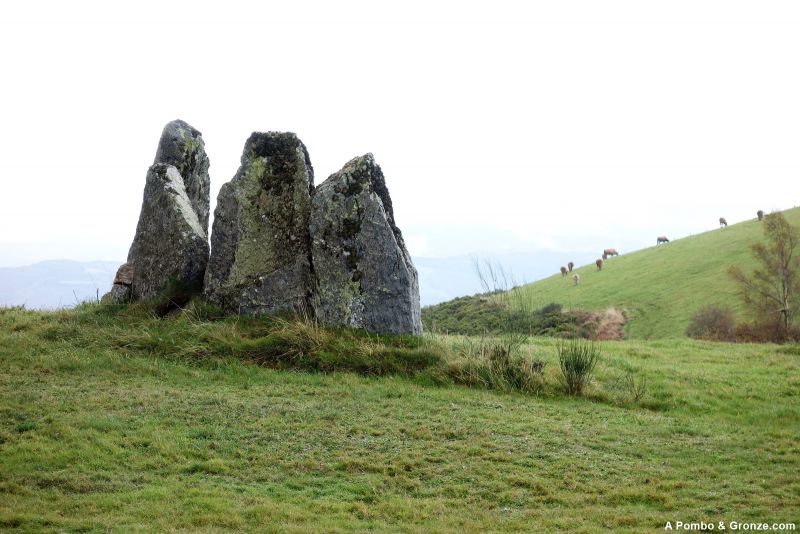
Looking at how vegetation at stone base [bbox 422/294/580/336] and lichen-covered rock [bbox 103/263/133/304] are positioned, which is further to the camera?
vegetation at stone base [bbox 422/294/580/336]

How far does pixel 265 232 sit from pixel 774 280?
50.0 meters

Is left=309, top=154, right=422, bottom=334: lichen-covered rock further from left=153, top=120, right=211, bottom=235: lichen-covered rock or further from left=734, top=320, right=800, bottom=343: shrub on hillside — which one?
left=734, top=320, right=800, bottom=343: shrub on hillside

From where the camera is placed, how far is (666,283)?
210 feet

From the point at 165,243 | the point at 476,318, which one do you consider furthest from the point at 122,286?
the point at 476,318

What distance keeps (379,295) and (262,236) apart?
3.42 m

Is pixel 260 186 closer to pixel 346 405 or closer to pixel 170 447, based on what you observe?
pixel 346 405

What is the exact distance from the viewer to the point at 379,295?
16.1m

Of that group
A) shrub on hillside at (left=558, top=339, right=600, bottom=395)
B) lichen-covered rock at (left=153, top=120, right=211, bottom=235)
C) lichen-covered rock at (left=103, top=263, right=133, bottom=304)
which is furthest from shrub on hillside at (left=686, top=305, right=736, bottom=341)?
lichen-covered rock at (left=103, top=263, right=133, bottom=304)

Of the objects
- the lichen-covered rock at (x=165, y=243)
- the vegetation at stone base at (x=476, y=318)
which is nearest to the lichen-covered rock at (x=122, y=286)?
the lichen-covered rock at (x=165, y=243)

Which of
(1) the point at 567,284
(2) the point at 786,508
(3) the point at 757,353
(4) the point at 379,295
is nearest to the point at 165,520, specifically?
(2) the point at 786,508

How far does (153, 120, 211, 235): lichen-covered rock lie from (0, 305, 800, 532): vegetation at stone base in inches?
274

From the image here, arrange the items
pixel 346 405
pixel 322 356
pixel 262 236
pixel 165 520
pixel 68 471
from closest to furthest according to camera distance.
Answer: pixel 165 520 → pixel 68 471 → pixel 346 405 → pixel 322 356 → pixel 262 236

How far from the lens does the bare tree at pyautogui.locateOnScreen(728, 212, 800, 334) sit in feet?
171

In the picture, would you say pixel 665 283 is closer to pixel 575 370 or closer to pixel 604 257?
pixel 604 257
